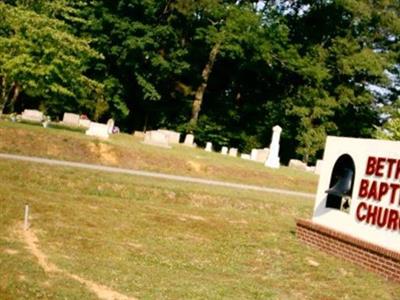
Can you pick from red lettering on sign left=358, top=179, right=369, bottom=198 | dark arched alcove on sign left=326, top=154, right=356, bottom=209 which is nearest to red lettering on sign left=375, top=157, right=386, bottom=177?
red lettering on sign left=358, top=179, right=369, bottom=198

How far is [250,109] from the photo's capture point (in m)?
55.0

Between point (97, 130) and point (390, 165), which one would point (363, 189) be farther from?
point (97, 130)

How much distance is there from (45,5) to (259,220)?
70.4 ft

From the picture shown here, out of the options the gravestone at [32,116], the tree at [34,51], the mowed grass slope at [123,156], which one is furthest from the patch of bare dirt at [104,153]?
the gravestone at [32,116]

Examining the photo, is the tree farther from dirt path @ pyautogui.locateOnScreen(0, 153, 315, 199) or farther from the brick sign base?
the brick sign base

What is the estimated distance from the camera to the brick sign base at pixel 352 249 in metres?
13.0

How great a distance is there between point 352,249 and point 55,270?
24.2 feet

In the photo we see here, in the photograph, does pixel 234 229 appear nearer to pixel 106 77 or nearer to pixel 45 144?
pixel 45 144

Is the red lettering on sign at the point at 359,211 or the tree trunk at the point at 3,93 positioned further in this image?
the tree trunk at the point at 3,93

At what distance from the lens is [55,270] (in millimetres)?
10758

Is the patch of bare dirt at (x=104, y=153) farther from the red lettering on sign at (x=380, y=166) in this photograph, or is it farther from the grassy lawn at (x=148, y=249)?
the red lettering on sign at (x=380, y=166)

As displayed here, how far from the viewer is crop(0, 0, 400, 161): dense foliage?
47.7 meters

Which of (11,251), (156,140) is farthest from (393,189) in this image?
(156,140)

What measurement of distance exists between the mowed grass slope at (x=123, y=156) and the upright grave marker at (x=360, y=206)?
12279 mm
